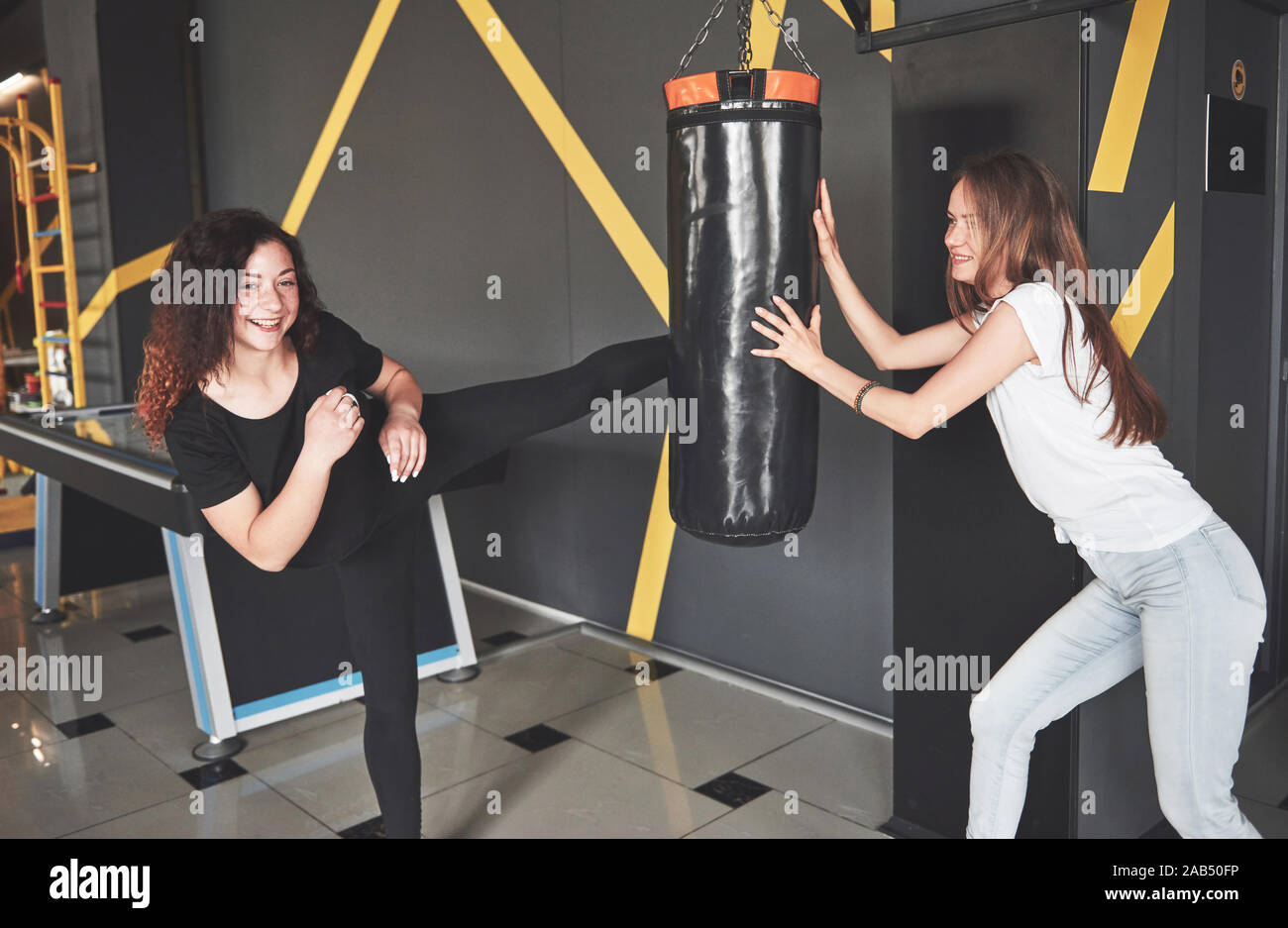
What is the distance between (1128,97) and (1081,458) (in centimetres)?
83

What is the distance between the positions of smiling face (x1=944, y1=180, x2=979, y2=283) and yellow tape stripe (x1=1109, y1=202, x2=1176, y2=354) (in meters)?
0.40

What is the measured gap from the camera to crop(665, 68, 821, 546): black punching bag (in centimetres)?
205

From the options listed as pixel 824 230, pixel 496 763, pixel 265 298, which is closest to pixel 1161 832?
pixel 824 230

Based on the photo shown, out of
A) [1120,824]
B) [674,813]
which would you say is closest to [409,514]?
[674,813]

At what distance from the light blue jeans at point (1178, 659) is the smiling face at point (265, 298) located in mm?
1624

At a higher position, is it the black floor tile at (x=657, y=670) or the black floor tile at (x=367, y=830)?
the black floor tile at (x=657, y=670)

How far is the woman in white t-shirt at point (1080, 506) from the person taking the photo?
6.24 feet

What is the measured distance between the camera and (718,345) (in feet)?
7.04

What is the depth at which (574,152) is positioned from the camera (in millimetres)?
4254

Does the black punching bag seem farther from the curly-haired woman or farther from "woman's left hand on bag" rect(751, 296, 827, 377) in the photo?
the curly-haired woman

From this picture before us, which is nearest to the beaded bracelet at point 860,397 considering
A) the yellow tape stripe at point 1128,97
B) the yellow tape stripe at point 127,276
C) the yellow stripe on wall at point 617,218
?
the yellow tape stripe at point 1128,97

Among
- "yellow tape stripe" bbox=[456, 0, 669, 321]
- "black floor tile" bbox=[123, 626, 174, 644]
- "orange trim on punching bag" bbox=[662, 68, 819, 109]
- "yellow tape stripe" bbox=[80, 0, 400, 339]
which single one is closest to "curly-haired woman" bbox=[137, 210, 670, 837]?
"orange trim on punching bag" bbox=[662, 68, 819, 109]

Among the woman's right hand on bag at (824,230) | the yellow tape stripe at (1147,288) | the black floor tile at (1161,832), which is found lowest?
the black floor tile at (1161,832)

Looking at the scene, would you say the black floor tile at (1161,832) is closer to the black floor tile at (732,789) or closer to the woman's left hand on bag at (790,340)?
the black floor tile at (732,789)
